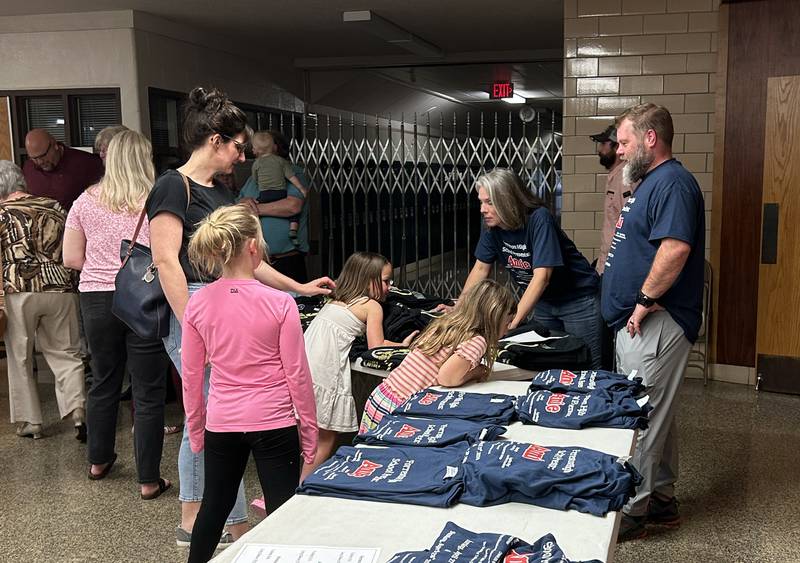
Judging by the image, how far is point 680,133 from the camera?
5711 mm

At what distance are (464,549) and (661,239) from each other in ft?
5.91

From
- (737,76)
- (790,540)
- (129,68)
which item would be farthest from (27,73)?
(790,540)

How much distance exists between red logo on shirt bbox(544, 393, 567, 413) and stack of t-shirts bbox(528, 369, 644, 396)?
7 cm

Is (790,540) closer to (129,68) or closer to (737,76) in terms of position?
(737,76)

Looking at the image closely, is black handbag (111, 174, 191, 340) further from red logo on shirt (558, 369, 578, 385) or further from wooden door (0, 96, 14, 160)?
wooden door (0, 96, 14, 160)

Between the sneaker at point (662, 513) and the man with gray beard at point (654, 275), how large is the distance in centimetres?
13

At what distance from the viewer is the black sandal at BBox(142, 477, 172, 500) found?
377cm

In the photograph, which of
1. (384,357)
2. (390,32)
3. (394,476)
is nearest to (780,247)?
(384,357)

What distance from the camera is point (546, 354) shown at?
3.37 meters

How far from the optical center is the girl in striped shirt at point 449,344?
9.98 ft

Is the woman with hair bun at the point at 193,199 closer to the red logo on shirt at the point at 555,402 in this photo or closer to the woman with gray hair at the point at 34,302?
the red logo on shirt at the point at 555,402

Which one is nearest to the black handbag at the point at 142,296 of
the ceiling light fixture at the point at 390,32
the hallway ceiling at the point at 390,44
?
the hallway ceiling at the point at 390,44

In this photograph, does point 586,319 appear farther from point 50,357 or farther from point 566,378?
point 50,357

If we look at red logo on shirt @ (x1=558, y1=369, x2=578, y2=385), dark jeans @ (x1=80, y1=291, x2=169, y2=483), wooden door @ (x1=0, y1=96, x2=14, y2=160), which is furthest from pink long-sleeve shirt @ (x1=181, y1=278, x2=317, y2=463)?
wooden door @ (x1=0, y1=96, x2=14, y2=160)
